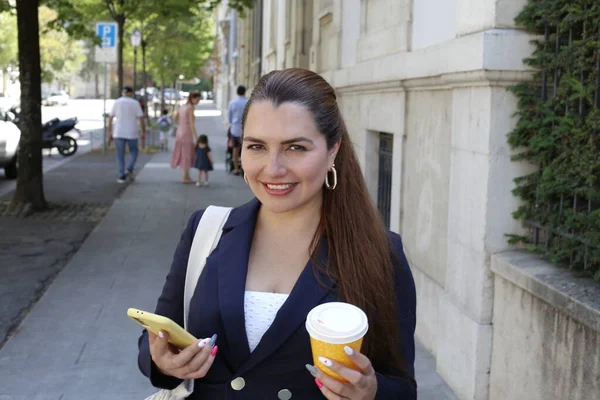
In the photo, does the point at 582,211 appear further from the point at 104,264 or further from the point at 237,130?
the point at 237,130

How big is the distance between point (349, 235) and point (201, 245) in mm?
418

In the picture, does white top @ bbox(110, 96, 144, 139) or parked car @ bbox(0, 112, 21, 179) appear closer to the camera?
white top @ bbox(110, 96, 144, 139)

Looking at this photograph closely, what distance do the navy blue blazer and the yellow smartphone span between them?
17cm

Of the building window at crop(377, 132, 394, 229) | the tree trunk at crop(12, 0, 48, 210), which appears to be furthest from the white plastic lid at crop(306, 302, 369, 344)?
the tree trunk at crop(12, 0, 48, 210)

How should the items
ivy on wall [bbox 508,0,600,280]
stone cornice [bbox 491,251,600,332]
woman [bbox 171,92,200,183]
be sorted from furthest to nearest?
woman [bbox 171,92,200,183] < ivy on wall [bbox 508,0,600,280] < stone cornice [bbox 491,251,600,332]

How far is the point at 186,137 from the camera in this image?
17.5 meters

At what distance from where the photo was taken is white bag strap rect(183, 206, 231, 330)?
2490 mm

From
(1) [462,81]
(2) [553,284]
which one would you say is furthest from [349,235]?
(1) [462,81]

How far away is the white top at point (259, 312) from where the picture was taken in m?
2.42

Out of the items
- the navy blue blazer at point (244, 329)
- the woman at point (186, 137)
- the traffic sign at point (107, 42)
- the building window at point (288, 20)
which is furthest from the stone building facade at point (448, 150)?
the traffic sign at point (107, 42)

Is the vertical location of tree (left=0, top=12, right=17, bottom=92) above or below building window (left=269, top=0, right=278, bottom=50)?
above

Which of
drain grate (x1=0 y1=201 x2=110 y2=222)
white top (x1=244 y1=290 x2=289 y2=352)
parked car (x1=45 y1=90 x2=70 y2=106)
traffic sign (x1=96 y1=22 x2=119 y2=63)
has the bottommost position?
drain grate (x1=0 y1=201 x2=110 y2=222)

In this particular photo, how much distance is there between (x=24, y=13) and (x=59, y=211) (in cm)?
297

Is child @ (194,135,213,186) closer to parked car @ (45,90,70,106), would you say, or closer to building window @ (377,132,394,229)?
building window @ (377,132,394,229)
